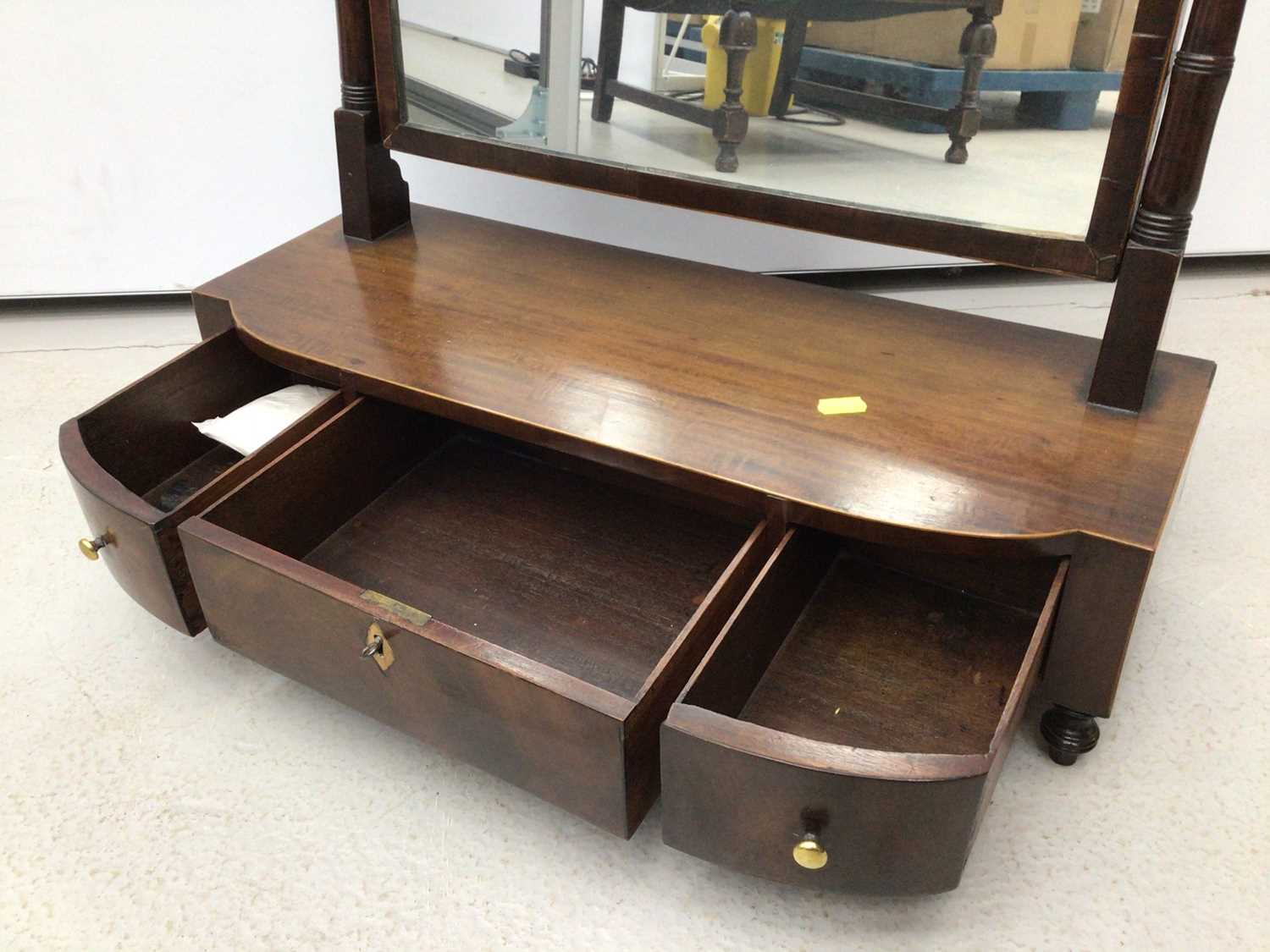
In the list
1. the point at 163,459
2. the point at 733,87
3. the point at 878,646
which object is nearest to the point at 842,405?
the point at 878,646

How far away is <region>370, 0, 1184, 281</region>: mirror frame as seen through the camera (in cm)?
90

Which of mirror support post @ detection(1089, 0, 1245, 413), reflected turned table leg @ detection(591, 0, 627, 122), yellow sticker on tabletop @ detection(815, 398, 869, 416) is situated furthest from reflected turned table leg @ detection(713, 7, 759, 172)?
mirror support post @ detection(1089, 0, 1245, 413)

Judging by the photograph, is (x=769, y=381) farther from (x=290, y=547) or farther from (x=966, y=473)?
(x=290, y=547)

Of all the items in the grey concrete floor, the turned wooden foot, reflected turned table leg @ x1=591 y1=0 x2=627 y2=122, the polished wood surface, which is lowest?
the grey concrete floor

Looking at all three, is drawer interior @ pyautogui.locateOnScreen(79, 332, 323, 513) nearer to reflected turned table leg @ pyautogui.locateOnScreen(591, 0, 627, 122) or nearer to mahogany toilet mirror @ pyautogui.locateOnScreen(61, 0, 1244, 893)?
mahogany toilet mirror @ pyautogui.locateOnScreen(61, 0, 1244, 893)

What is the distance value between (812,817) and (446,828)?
0.35 metres

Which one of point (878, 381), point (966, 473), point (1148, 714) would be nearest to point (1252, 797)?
point (1148, 714)

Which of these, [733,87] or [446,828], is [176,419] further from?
[733,87]

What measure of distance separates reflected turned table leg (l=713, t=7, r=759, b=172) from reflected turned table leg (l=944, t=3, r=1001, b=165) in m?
0.20

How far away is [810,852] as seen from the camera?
76cm

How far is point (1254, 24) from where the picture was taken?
63.4 inches

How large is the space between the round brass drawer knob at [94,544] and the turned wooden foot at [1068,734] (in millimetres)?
855

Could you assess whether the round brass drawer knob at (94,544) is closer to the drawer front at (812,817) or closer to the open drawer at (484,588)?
the open drawer at (484,588)

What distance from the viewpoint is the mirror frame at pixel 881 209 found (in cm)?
90
